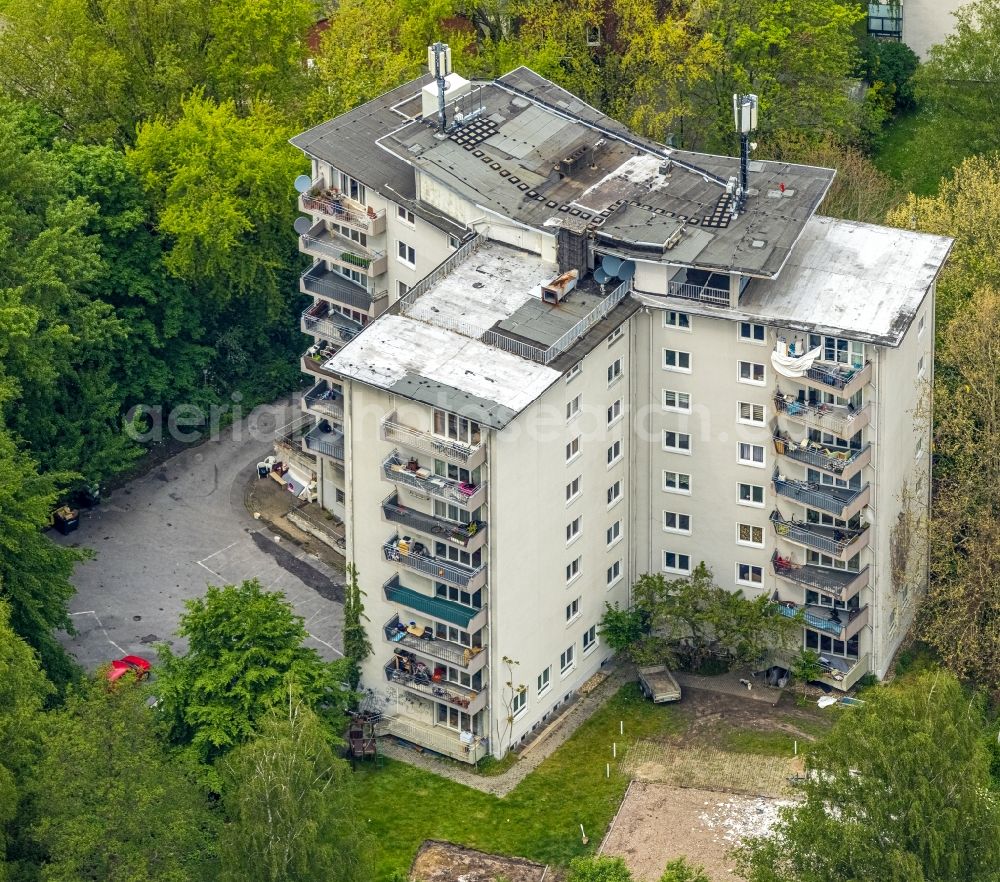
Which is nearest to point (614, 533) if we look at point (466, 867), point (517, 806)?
point (517, 806)

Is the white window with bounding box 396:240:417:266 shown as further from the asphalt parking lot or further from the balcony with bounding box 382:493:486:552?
the asphalt parking lot

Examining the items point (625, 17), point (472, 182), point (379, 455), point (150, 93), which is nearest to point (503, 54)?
point (625, 17)

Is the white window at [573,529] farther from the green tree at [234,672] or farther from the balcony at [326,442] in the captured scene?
the balcony at [326,442]

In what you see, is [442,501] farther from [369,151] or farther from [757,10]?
[757,10]

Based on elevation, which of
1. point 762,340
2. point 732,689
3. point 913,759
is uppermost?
A: point 762,340

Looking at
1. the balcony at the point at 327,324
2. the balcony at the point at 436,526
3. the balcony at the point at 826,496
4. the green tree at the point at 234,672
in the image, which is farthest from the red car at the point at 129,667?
the balcony at the point at 826,496

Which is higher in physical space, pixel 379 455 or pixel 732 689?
pixel 379 455

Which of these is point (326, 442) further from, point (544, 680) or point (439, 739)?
point (439, 739)
